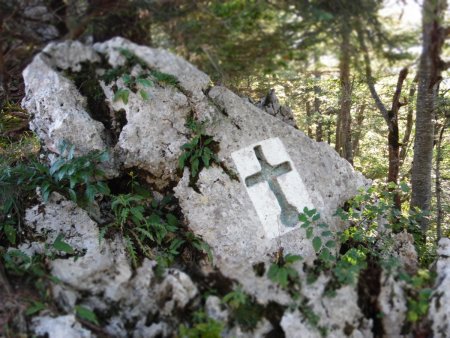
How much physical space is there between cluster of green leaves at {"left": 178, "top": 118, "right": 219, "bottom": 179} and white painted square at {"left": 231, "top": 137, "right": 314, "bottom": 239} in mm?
426

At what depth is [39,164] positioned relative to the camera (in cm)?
518

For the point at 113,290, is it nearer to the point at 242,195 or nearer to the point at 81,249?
the point at 81,249

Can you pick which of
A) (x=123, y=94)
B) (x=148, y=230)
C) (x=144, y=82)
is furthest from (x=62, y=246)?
(x=144, y=82)

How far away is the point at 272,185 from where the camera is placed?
571 cm

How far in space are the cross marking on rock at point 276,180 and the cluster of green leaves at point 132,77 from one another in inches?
75.8

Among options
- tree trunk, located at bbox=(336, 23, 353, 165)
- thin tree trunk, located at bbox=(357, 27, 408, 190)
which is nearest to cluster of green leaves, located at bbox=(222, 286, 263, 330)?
tree trunk, located at bbox=(336, 23, 353, 165)

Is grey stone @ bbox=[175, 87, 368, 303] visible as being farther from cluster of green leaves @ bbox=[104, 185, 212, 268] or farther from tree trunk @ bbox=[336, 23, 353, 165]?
tree trunk @ bbox=[336, 23, 353, 165]

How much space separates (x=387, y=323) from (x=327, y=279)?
88 centimetres

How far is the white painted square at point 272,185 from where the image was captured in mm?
5531

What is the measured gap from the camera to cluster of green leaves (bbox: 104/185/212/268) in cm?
495

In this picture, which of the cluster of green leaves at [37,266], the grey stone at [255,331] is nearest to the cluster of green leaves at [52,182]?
the cluster of green leaves at [37,266]

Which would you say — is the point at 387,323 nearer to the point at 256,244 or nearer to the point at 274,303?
the point at 274,303

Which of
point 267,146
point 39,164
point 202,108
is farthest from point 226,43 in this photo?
point 39,164

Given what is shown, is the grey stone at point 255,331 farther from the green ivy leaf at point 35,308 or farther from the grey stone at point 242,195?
the green ivy leaf at point 35,308
